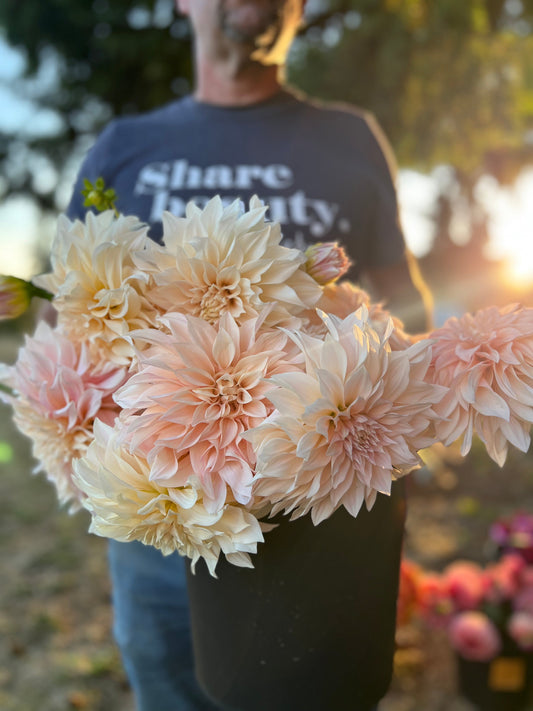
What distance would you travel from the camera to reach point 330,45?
4.02 m

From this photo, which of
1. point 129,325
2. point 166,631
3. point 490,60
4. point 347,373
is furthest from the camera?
point 490,60

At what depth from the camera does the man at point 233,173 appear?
1.43 metres

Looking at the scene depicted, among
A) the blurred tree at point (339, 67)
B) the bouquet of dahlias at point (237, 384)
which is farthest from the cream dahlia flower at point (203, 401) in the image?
the blurred tree at point (339, 67)

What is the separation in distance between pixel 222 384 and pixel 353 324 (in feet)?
0.52

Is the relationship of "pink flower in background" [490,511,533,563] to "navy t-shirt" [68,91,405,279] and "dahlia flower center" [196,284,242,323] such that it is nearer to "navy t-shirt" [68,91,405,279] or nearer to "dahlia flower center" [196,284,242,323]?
"navy t-shirt" [68,91,405,279]

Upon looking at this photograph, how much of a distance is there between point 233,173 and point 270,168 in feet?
0.28

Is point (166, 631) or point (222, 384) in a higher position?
point (222, 384)

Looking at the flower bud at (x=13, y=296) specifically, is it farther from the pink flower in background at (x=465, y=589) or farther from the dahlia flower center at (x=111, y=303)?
the pink flower in background at (x=465, y=589)

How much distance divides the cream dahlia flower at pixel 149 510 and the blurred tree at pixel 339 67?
11.2 ft

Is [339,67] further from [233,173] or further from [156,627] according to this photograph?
[156,627]

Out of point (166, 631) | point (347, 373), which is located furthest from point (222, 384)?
point (166, 631)

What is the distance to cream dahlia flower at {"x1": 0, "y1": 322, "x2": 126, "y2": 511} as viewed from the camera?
32.9 inches

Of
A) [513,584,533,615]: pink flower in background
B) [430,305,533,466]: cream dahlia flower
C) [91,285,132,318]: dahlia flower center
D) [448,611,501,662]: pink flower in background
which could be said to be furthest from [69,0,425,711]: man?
[513,584,533,615]: pink flower in background

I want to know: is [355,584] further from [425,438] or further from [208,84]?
[208,84]
